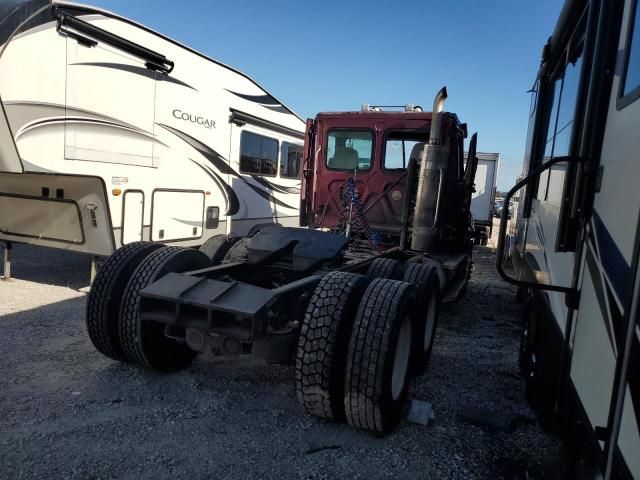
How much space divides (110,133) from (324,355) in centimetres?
449

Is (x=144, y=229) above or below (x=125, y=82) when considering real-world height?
below

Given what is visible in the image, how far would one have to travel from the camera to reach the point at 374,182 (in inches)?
267

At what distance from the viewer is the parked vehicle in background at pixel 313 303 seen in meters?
3.06

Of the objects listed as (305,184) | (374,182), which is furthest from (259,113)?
(374,182)

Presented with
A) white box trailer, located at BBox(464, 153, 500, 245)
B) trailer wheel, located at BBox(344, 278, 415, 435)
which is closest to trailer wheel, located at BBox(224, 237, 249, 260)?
trailer wheel, located at BBox(344, 278, 415, 435)

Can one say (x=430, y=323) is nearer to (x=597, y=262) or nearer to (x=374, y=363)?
(x=374, y=363)

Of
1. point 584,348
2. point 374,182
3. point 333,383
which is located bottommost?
point 333,383

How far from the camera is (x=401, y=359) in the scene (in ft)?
11.6

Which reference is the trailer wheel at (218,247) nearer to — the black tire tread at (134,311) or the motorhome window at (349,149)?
the black tire tread at (134,311)

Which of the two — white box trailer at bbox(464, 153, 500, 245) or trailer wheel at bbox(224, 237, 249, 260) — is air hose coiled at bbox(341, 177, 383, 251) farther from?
white box trailer at bbox(464, 153, 500, 245)

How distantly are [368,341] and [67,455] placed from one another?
1.89 metres

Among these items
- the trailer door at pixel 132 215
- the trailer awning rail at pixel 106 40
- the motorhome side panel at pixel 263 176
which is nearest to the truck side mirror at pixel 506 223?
the trailer door at pixel 132 215

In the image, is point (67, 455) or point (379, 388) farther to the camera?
point (379, 388)

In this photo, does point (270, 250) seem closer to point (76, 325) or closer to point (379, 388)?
point (379, 388)
